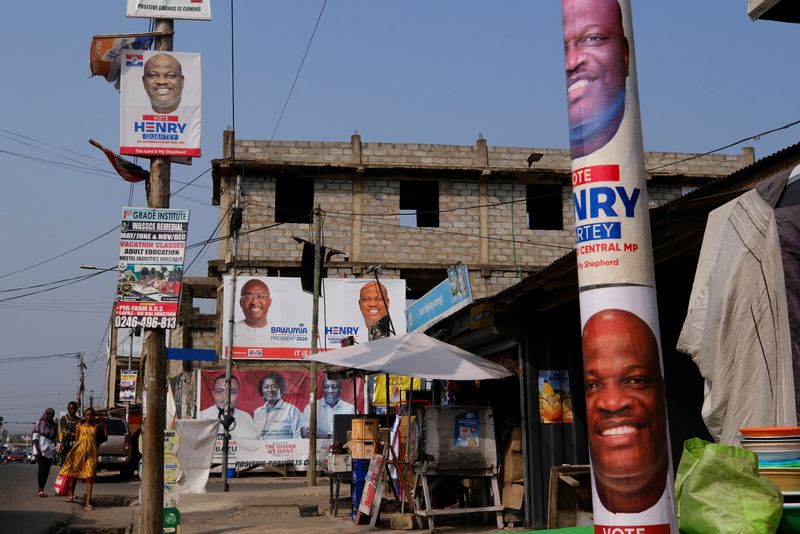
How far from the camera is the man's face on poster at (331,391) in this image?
91.5 feet

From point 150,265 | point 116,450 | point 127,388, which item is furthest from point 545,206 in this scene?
point 150,265

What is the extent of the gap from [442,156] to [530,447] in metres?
21.9

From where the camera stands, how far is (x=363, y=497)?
39.0 feet

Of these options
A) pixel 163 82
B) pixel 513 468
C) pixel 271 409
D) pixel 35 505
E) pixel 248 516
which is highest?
pixel 163 82

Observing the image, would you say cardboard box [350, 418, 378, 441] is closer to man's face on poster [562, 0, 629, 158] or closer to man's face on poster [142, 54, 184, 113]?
man's face on poster [142, 54, 184, 113]

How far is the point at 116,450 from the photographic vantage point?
2539 cm

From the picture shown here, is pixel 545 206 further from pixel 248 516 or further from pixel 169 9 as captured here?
pixel 169 9

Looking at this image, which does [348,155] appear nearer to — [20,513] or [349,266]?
[349,266]

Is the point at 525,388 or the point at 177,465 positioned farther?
the point at 525,388

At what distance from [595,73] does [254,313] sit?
2607 cm

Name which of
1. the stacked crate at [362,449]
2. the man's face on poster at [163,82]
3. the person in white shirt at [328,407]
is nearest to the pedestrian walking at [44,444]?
the stacked crate at [362,449]

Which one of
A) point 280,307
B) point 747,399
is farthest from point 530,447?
point 280,307

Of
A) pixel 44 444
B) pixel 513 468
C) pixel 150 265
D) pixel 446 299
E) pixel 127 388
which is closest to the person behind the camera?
pixel 150 265

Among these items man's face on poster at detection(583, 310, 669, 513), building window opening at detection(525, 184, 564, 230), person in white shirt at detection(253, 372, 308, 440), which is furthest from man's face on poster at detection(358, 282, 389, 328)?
man's face on poster at detection(583, 310, 669, 513)
